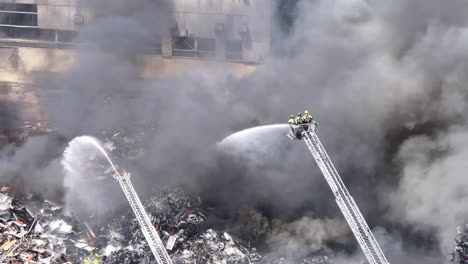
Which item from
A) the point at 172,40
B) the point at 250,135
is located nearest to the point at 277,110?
the point at 250,135

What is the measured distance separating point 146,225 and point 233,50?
15160mm

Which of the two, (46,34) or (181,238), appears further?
(46,34)

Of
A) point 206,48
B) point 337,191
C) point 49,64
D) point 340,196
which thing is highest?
point 206,48

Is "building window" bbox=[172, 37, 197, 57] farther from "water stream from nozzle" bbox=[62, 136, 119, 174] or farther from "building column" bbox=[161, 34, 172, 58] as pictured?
"water stream from nozzle" bbox=[62, 136, 119, 174]

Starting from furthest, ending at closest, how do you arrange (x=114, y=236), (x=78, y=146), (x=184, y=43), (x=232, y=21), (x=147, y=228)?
1. (x=184, y=43)
2. (x=232, y=21)
3. (x=78, y=146)
4. (x=114, y=236)
5. (x=147, y=228)

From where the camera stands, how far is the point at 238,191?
29891 millimetres

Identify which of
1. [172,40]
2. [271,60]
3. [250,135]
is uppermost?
[172,40]

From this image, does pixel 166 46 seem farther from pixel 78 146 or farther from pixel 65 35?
pixel 78 146

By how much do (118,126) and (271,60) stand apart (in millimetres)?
8415

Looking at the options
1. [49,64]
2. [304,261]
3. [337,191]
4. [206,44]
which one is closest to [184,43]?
[206,44]

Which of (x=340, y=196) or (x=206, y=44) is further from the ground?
(x=206, y=44)

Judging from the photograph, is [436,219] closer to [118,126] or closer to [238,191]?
[238,191]

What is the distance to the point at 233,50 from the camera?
38.5m

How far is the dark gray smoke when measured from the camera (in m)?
28.1
